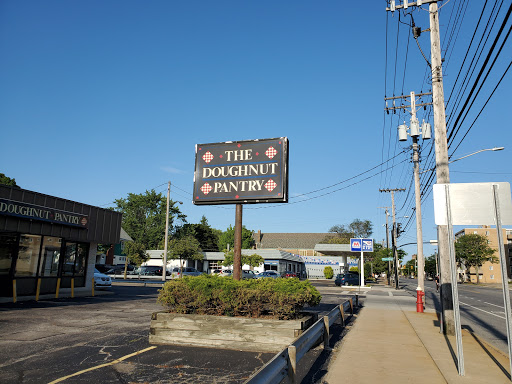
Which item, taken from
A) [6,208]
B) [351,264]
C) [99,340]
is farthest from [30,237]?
[351,264]

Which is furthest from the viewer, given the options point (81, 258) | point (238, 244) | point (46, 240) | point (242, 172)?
point (81, 258)

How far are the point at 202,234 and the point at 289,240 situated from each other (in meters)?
35.5

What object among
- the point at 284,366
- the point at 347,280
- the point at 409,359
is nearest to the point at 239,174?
the point at 409,359

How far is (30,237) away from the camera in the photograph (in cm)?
1777

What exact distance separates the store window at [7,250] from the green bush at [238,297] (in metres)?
11.5

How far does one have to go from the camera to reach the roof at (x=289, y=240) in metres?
117

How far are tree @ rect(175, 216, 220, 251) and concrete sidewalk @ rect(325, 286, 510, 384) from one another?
257 feet

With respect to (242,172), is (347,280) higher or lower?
lower

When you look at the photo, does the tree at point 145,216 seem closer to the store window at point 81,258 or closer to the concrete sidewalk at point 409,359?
the store window at point 81,258

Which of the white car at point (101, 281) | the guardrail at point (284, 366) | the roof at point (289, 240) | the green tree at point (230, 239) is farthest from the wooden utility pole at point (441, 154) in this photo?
the roof at point (289, 240)

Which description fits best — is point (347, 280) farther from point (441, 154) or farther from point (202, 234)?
point (202, 234)

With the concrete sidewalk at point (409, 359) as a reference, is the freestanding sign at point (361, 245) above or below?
above

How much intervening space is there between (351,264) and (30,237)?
227ft

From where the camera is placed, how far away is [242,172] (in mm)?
11172
